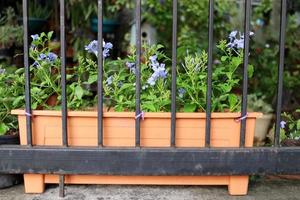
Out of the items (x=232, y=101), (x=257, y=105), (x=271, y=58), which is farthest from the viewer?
(x=271, y=58)

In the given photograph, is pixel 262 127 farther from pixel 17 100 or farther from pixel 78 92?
pixel 17 100

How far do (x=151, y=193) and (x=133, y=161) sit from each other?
0.18m

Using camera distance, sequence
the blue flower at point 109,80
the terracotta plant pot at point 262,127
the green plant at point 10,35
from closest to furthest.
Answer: the blue flower at point 109,80, the terracotta plant pot at point 262,127, the green plant at point 10,35

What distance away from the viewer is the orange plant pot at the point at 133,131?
6.25 ft

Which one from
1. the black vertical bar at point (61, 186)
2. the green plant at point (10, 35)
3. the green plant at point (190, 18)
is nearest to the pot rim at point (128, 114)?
the black vertical bar at point (61, 186)

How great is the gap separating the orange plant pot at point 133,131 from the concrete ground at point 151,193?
2.0 inches

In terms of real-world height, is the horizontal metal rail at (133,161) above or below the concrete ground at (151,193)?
above

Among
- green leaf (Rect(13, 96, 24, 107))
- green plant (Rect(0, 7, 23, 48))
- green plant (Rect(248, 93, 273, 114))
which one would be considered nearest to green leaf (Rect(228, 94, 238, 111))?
green leaf (Rect(13, 96, 24, 107))

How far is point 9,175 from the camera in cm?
198

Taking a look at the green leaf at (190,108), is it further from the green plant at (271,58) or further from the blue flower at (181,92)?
the green plant at (271,58)

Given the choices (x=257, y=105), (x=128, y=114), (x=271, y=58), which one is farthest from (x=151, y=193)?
(x=271, y=58)

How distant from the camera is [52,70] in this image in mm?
2156

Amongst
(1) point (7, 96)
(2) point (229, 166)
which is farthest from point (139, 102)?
(1) point (7, 96)

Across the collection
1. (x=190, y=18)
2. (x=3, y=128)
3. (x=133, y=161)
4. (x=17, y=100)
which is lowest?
(x=133, y=161)
